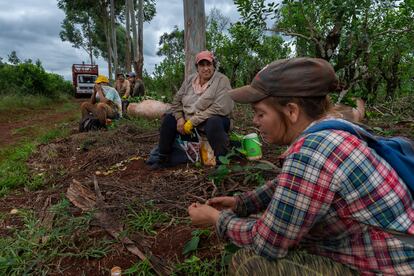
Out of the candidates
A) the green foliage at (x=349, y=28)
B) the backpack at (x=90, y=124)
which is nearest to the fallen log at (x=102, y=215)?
the green foliage at (x=349, y=28)

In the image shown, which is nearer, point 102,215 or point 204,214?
point 204,214

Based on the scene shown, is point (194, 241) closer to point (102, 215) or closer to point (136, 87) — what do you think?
point (102, 215)

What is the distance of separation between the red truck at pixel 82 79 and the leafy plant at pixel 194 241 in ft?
66.8

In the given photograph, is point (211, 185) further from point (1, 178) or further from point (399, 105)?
point (399, 105)

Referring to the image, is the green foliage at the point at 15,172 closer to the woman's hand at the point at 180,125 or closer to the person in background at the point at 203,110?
the person in background at the point at 203,110

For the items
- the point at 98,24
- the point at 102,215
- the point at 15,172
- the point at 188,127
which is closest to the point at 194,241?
the point at 102,215

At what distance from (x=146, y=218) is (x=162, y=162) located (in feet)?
4.04

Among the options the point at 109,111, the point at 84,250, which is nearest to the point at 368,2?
the point at 84,250

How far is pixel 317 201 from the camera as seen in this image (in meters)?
0.94

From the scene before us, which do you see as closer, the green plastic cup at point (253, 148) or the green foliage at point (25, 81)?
the green plastic cup at point (253, 148)

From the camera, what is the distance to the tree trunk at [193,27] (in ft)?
13.4

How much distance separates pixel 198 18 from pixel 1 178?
296cm

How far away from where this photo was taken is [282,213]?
38.7 inches

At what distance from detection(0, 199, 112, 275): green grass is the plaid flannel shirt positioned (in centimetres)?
131
